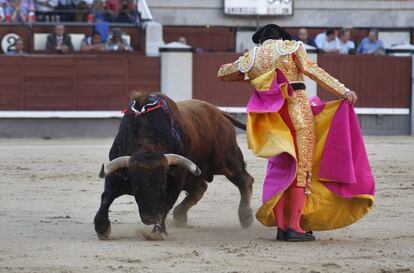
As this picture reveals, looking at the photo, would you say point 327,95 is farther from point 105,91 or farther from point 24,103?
point 24,103

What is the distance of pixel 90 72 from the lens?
15.3 metres

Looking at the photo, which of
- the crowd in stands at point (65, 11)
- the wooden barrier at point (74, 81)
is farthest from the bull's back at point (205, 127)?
the crowd in stands at point (65, 11)

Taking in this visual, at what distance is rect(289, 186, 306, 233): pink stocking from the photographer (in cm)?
604

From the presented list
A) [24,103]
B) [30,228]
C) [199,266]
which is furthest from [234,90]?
[199,266]

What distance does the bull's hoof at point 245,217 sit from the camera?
6.89 metres

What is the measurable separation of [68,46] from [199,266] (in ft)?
34.6

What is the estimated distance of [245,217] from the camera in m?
6.90

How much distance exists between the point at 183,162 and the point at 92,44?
9.59m

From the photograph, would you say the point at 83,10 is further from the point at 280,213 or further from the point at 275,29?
the point at 280,213

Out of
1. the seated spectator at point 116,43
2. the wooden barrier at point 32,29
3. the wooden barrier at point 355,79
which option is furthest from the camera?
the wooden barrier at point 355,79

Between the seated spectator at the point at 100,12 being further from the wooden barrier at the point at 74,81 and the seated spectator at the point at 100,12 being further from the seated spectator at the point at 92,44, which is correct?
the wooden barrier at the point at 74,81

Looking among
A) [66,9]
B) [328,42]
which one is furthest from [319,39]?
[66,9]

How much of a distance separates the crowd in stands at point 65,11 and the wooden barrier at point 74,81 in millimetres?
828

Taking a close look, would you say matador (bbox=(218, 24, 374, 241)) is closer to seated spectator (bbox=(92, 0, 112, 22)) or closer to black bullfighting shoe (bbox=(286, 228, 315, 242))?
black bullfighting shoe (bbox=(286, 228, 315, 242))
